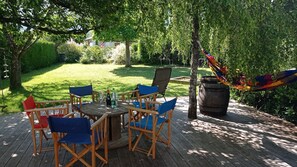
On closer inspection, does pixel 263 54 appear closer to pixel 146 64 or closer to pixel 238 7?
pixel 238 7

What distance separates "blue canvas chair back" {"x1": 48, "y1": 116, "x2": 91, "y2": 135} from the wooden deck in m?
0.79

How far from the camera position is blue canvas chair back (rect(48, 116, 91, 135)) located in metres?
2.46

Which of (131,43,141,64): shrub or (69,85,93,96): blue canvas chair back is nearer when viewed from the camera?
(69,85,93,96): blue canvas chair back

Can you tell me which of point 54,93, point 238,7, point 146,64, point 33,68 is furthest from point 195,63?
point 146,64

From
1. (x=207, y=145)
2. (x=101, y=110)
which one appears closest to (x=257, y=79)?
(x=207, y=145)

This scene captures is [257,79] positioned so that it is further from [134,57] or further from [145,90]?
[134,57]

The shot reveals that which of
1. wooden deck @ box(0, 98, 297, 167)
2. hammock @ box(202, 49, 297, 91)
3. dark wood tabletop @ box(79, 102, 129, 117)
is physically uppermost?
hammock @ box(202, 49, 297, 91)

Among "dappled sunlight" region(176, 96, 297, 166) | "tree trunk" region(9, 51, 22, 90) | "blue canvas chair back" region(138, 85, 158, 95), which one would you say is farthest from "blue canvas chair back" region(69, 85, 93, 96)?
"tree trunk" region(9, 51, 22, 90)

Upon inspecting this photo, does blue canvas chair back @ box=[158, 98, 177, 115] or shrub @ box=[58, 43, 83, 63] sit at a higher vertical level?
shrub @ box=[58, 43, 83, 63]

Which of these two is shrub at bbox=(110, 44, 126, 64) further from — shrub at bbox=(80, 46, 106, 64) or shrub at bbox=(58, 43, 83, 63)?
shrub at bbox=(58, 43, 83, 63)

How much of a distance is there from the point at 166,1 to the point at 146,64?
15738mm

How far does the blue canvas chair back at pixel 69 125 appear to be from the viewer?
2.46m

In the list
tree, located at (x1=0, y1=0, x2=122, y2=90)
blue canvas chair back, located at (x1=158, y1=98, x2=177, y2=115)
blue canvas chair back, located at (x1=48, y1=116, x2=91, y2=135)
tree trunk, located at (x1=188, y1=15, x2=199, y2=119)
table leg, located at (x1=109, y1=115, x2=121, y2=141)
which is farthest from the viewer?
tree trunk, located at (x1=188, y1=15, x2=199, y2=119)

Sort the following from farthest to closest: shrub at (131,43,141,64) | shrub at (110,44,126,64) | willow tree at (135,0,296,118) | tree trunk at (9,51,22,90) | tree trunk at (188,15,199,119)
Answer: shrub at (131,43,141,64), shrub at (110,44,126,64), tree trunk at (9,51,22,90), tree trunk at (188,15,199,119), willow tree at (135,0,296,118)
